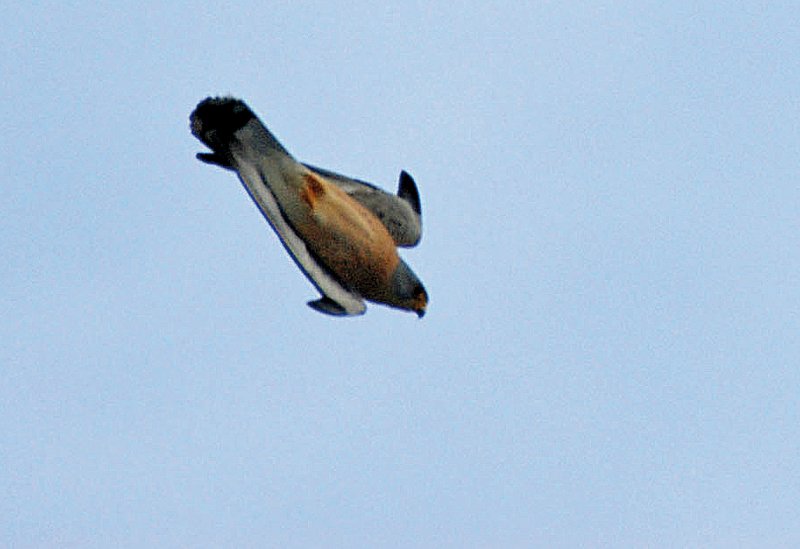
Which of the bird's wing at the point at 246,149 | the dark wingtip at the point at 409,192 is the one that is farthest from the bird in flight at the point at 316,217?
the dark wingtip at the point at 409,192

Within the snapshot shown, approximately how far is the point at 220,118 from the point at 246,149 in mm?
330

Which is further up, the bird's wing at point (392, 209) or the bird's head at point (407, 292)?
the bird's wing at point (392, 209)

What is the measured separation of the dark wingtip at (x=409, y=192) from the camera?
579 inches

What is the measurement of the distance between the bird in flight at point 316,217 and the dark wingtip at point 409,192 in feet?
3.46

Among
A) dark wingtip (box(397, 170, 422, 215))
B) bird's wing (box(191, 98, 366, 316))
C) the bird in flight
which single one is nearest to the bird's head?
the bird in flight

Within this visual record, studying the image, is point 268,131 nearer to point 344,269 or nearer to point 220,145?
point 220,145

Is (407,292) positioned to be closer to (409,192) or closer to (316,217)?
(316,217)

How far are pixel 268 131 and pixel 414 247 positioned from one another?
6.53 feet

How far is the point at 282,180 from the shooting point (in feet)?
41.9

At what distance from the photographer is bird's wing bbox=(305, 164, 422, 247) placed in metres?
13.8

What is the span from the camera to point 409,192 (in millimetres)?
14953

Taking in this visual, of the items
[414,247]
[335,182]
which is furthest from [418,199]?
[335,182]

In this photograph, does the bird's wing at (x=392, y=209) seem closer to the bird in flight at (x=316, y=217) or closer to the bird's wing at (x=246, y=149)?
→ the bird in flight at (x=316, y=217)

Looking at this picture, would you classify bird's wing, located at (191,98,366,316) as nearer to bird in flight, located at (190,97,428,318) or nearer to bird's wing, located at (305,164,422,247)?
bird in flight, located at (190,97,428,318)
